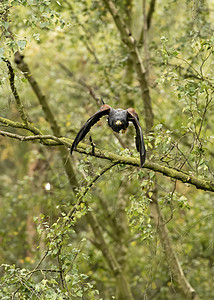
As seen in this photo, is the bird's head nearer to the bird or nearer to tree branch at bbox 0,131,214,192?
the bird

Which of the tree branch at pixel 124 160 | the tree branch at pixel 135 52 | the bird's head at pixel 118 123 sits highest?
the tree branch at pixel 135 52

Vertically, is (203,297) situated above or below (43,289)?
above

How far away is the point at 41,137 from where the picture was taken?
4.46 meters

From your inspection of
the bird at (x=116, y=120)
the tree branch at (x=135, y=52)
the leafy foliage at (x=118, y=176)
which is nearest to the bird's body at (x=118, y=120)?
the bird at (x=116, y=120)

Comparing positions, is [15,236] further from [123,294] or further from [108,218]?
[123,294]

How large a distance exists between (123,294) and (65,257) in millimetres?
4388

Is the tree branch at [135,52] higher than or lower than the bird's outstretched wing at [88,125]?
higher

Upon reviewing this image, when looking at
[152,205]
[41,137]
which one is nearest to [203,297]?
[152,205]

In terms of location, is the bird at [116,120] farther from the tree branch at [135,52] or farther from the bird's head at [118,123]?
the tree branch at [135,52]

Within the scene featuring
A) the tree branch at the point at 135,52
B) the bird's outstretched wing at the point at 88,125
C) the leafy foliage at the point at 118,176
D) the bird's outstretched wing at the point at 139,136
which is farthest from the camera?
the tree branch at the point at 135,52

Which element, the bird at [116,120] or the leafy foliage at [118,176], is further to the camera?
the leafy foliage at [118,176]

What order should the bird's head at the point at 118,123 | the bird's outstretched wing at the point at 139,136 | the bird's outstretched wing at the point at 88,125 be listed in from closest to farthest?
the bird's outstretched wing at the point at 139,136 < the bird's outstretched wing at the point at 88,125 < the bird's head at the point at 118,123

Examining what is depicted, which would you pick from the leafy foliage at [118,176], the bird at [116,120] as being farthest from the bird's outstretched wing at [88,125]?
the leafy foliage at [118,176]

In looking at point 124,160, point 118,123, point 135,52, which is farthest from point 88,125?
point 135,52
